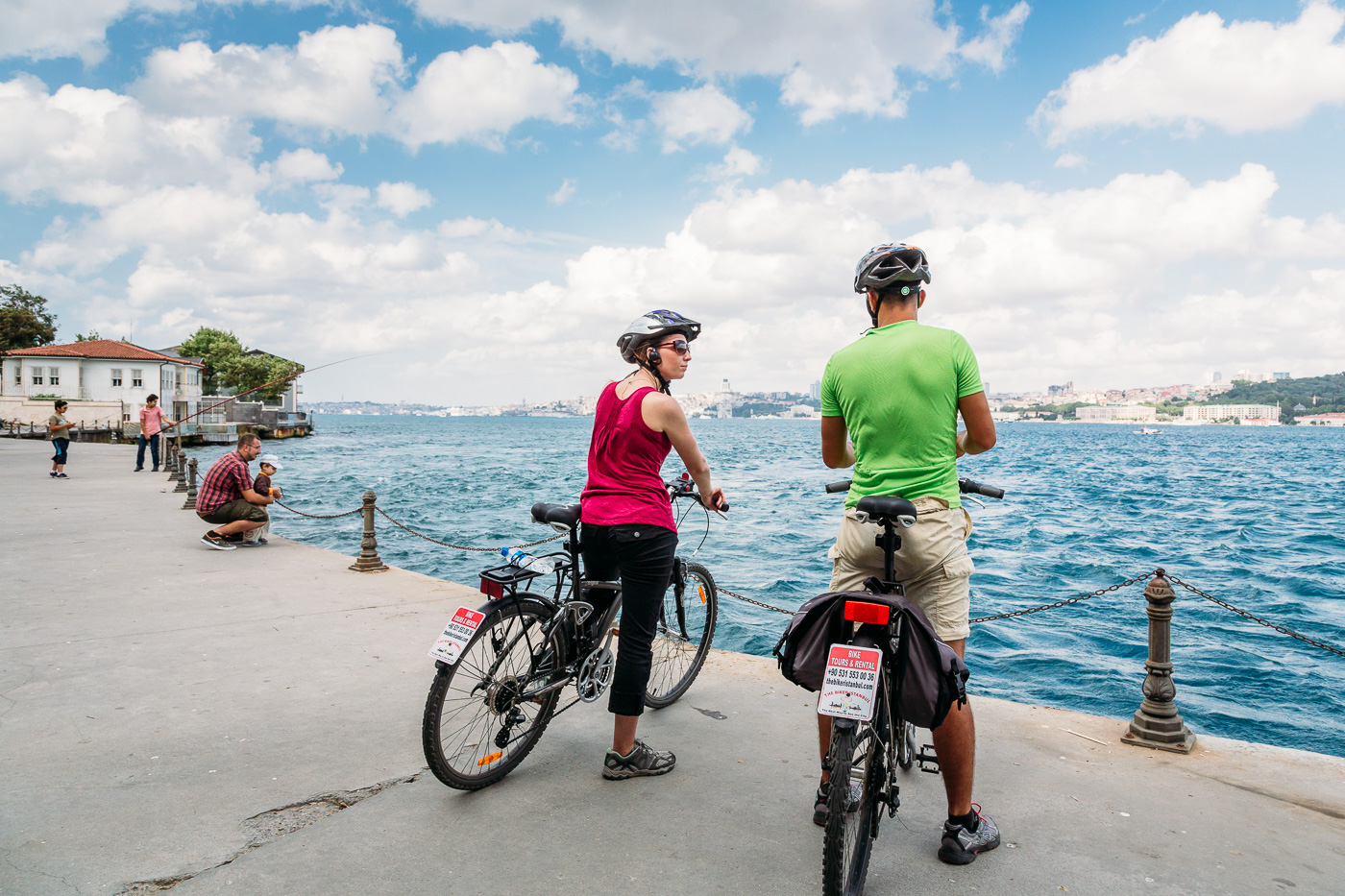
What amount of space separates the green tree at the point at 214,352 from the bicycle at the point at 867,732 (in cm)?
9531

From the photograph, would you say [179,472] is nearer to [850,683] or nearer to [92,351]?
[850,683]

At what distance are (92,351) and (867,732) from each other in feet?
264

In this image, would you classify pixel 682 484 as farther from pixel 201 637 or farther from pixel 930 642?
pixel 201 637

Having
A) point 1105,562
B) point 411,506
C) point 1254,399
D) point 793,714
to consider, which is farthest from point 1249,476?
point 1254,399

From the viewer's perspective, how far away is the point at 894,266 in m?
3.13

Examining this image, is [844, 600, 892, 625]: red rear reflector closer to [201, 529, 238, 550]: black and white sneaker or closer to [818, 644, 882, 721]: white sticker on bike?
[818, 644, 882, 721]: white sticker on bike

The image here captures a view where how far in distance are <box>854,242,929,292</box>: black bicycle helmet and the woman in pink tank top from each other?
92cm

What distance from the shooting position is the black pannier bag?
2719 mm

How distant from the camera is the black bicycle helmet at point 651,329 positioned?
3.69m

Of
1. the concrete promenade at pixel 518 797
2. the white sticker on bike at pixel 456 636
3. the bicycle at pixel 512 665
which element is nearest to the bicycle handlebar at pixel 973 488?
the bicycle at pixel 512 665

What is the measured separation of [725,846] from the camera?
10.2 ft

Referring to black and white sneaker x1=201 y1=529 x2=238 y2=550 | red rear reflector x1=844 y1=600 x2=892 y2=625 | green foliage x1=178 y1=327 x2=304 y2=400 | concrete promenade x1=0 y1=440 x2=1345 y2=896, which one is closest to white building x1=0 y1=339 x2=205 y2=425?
green foliage x1=178 y1=327 x2=304 y2=400

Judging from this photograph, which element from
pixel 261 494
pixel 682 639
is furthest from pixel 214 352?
pixel 682 639

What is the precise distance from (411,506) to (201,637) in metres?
23.1
